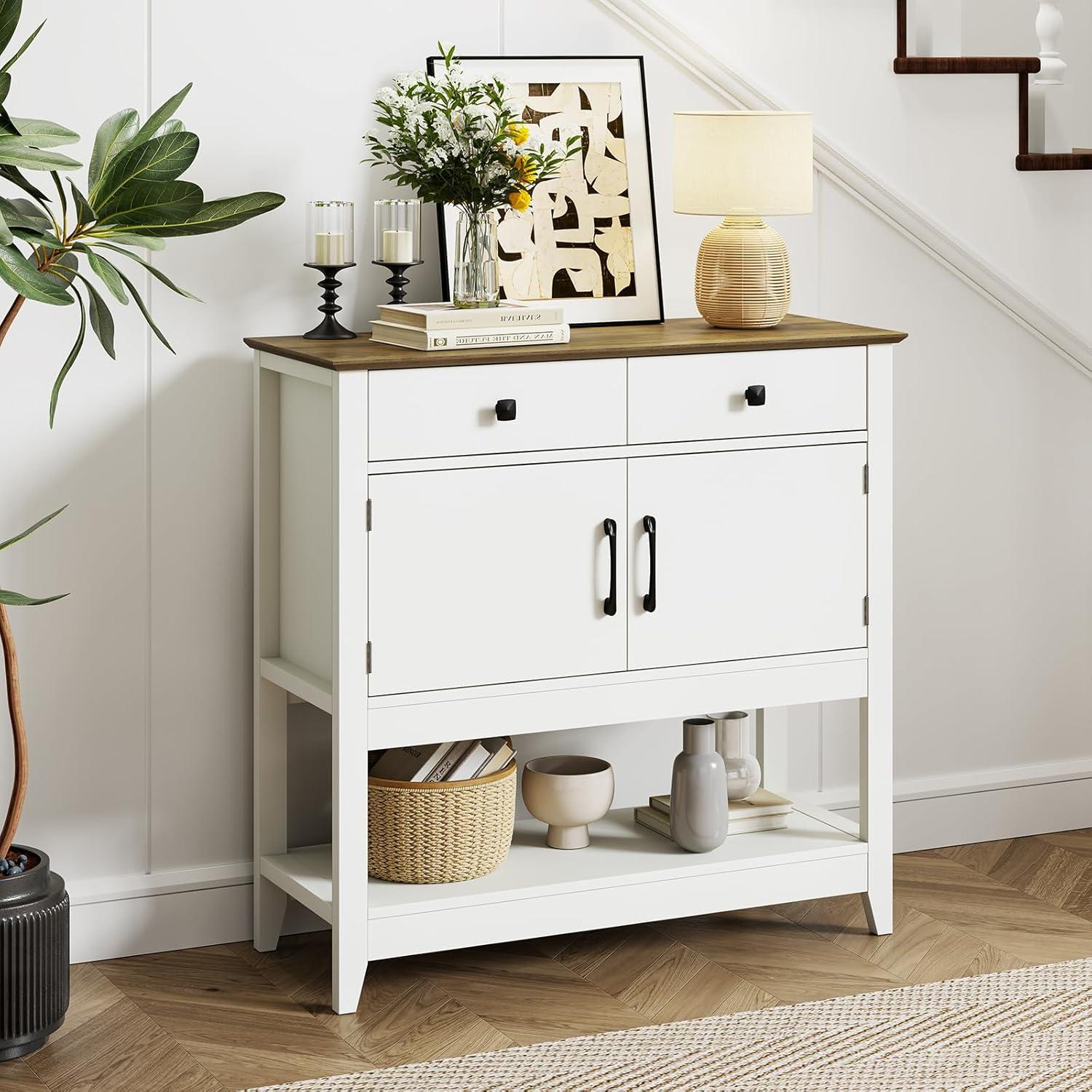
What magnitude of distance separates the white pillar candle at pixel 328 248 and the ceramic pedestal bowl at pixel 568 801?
94cm

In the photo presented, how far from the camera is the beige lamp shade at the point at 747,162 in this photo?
2846mm

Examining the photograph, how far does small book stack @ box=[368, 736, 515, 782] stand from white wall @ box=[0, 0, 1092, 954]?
0.84ft

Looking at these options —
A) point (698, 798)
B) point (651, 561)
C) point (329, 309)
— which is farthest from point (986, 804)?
point (329, 309)

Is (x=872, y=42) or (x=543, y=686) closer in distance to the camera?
(x=543, y=686)

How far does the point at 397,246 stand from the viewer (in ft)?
9.18

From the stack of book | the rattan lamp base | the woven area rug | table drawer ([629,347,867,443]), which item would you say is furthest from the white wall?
the woven area rug

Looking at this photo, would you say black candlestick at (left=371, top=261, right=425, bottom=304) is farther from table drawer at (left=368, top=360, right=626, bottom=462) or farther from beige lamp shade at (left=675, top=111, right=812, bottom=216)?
beige lamp shade at (left=675, top=111, right=812, bottom=216)

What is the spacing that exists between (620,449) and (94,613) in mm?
939

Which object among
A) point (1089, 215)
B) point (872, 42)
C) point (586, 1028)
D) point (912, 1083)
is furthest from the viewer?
point (1089, 215)

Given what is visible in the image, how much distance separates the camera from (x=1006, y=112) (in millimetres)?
3369

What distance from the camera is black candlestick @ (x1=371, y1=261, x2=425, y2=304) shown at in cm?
281

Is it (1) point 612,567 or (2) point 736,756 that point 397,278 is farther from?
(2) point 736,756

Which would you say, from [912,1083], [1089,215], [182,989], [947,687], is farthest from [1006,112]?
[182,989]

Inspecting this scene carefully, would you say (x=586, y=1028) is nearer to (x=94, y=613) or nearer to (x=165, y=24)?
(x=94, y=613)
